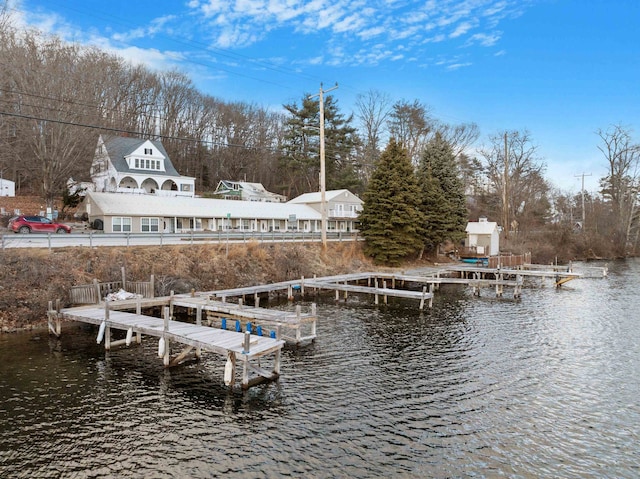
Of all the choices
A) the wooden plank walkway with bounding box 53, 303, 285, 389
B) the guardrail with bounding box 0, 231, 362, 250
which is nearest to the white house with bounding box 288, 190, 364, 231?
the guardrail with bounding box 0, 231, 362, 250

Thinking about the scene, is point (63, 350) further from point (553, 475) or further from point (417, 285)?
point (417, 285)

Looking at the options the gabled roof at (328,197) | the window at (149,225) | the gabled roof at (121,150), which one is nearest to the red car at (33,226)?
the window at (149,225)

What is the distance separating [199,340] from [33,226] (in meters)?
23.1

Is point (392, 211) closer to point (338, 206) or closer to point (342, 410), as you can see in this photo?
point (338, 206)

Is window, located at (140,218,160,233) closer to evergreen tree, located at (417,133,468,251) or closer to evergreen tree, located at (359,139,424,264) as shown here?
evergreen tree, located at (359,139,424,264)

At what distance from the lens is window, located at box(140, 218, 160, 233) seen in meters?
33.8

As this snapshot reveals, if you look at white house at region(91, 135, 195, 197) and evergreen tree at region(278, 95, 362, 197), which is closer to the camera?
white house at region(91, 135, 195, 197)

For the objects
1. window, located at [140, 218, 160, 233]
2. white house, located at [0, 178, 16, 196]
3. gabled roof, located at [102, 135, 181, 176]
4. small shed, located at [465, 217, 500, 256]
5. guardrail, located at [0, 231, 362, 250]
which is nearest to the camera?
guardrail, located at [0, 231, 362, 250]

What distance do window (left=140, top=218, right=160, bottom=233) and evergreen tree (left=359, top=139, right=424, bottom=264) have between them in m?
19.1

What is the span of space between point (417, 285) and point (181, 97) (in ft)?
169

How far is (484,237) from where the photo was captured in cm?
4922

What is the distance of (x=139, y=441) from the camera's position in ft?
31.2

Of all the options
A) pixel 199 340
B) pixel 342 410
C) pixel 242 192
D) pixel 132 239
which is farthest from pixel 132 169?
pixel 342 410

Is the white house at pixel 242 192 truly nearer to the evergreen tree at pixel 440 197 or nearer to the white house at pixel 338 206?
the white house at pixel 338 206
